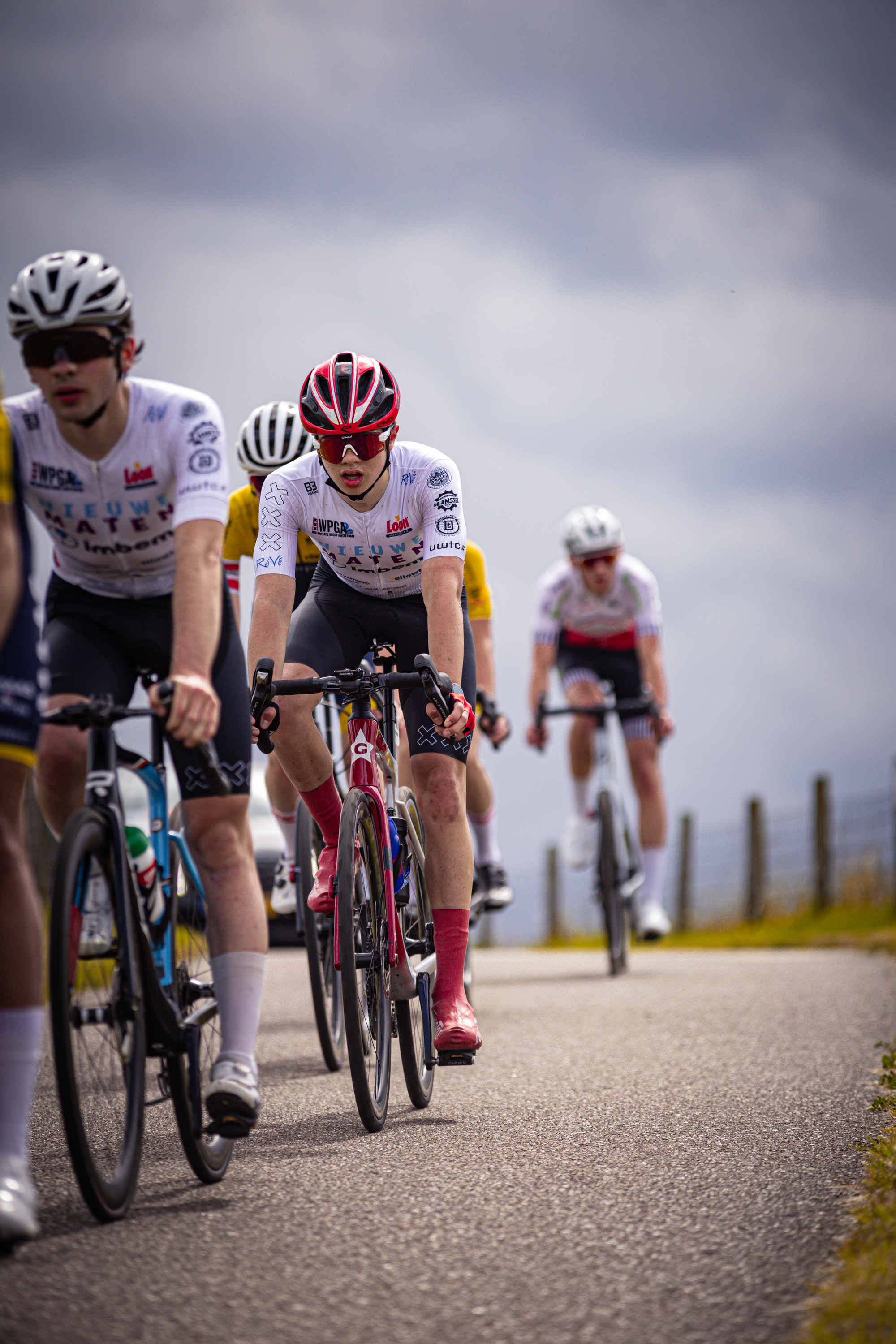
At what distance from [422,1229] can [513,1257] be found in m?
0.30

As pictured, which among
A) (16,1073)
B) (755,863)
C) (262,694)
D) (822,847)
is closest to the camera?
(16,1073)

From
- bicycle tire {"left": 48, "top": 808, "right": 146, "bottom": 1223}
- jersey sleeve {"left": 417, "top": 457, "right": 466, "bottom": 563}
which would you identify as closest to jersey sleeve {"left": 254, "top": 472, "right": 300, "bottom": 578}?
jersey sleeve {"left": 417, "top": 457, "right": 466, "bottom": 563}

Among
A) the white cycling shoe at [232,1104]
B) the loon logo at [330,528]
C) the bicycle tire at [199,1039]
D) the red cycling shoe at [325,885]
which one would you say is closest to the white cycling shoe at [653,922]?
the red cycling shoe at [325,885]

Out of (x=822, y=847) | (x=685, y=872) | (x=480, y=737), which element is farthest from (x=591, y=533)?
(x=685, y=872)

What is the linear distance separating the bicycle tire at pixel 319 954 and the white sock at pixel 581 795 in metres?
4.65

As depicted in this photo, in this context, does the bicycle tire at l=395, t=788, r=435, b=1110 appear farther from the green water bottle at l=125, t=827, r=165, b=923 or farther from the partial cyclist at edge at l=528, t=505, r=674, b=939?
the partial cyclist at edge at l=528, t=505, r=674, b=939

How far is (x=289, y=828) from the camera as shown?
7035 mm

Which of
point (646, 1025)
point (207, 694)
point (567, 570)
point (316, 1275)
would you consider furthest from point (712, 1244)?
point (567, 570)

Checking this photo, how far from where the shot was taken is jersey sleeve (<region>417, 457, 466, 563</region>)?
5227mm

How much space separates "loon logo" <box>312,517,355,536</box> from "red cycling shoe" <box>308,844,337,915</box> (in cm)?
118

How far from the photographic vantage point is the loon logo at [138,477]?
3770 millimetres

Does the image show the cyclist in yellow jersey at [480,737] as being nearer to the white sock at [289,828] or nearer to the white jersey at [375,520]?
the white sock at [289,828]

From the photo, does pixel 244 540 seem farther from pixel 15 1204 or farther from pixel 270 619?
pixel 15 1204

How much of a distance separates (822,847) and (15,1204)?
1754 centimetres
